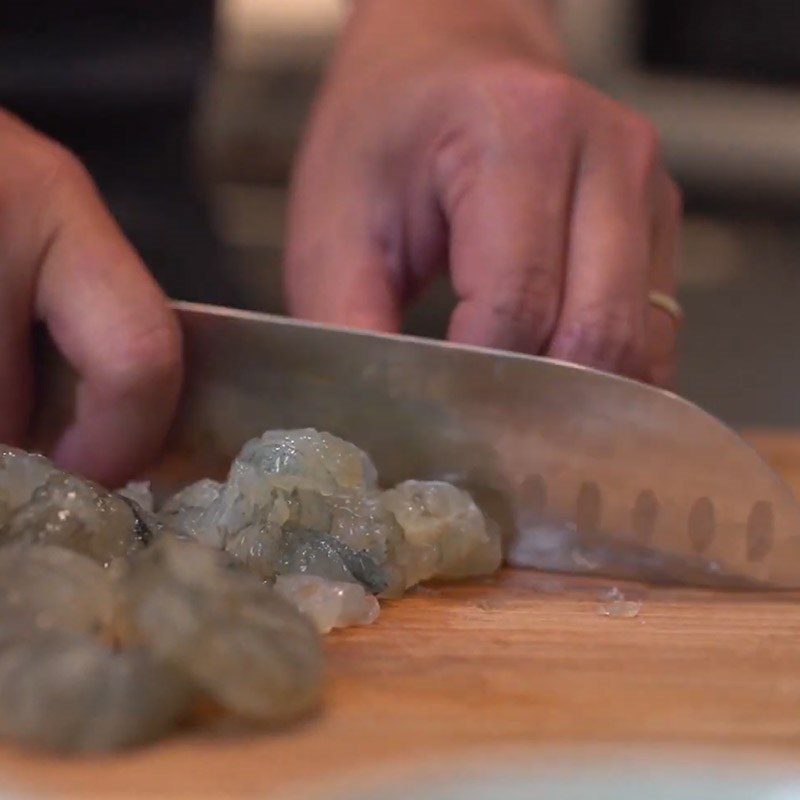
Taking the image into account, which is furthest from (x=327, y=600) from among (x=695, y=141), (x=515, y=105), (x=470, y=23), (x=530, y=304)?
(x=695, y=141)

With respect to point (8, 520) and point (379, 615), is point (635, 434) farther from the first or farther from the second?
point (8, 520)

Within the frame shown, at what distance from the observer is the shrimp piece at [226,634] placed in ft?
1.45

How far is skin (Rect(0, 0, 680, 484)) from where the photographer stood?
2.17ft

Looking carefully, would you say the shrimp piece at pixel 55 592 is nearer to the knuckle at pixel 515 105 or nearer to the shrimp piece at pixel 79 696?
the shrimp piece at pixel 79 696

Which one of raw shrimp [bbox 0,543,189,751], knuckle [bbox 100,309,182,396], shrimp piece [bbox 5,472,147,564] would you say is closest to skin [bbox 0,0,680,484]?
knuckle [bbox 100,309,182,396]

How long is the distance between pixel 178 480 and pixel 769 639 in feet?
1.08

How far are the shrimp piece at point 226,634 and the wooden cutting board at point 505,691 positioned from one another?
0.02 meters

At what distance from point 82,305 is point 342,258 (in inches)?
9.2

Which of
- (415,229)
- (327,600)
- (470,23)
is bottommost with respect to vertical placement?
(327,600)

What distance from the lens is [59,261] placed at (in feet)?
2.16

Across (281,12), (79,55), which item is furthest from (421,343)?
(281,12)

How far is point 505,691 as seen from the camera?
1.65ft

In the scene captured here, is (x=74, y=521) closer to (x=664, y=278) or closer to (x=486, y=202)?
(x=486, y=202)

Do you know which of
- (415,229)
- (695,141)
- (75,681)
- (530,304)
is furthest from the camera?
(695,141)
